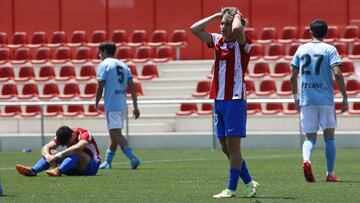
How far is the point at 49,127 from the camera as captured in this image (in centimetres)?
2908

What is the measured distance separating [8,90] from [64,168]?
1639 centimetres

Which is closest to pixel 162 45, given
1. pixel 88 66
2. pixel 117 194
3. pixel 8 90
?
pixel 88 66

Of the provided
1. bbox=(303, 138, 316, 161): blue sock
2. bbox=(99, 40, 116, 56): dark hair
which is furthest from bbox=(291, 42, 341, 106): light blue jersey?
bbox=(99, 40, 116, 56): dark hair

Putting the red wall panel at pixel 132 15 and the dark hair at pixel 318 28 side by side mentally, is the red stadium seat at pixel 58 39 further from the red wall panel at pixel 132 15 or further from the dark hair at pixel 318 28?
the dark hair at pixel 318 28

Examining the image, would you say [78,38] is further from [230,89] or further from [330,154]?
[230,89]

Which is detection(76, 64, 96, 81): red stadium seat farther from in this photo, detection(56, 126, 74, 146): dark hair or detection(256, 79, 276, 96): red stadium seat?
detection(56, 126, 74, 146): dark hair

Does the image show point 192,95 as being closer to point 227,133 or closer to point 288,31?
point 288,31

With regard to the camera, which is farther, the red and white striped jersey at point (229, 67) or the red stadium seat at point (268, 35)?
the red stadium seat at point (268, 35)

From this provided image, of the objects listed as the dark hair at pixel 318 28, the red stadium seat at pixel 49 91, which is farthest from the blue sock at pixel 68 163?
the red stadium seat at pixel 49 91

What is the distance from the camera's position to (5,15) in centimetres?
3681

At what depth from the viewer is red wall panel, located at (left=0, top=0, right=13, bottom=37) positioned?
121ft

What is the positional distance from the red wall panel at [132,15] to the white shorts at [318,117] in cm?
2103

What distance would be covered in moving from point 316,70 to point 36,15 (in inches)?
901

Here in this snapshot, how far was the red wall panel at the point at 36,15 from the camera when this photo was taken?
36.5 metres
